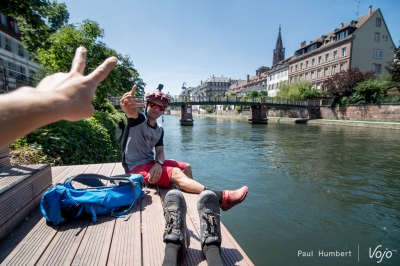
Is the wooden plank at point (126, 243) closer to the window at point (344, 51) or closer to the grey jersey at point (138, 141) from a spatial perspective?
the grey jersey at point (138, 141)

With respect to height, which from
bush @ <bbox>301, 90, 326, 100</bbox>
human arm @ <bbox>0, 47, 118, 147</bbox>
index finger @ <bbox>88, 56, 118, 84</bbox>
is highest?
bush @ <bbox>301, 90, 326, 100</bbox>

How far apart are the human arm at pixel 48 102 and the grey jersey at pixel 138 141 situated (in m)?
2.02

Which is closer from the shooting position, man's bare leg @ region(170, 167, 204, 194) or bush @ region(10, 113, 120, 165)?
man's bare leg @ region(170, 167, 204, 194)

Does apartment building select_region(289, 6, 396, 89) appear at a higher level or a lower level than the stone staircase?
higher

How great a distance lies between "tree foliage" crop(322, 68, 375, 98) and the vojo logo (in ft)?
122

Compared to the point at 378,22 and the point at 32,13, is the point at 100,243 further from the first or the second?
the point at 378,22

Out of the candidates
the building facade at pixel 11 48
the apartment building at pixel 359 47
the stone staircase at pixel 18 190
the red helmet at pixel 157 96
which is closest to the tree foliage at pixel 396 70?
the apartment building at pixel 359 47

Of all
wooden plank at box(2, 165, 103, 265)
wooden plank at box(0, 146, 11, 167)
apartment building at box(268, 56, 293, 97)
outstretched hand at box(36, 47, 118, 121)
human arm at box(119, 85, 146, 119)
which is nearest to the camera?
outstretched hand at box(36, 47, 118, 121)

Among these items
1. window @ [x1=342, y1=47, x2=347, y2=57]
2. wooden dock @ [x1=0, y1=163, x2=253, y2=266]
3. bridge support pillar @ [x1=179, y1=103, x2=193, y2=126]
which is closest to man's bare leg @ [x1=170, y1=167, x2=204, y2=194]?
wooden dock @ [x1=0, y1=163, x2=253, y2=266]

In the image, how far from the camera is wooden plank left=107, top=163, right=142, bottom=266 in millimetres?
1641

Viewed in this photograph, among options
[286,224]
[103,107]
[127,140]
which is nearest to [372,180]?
[286,224]

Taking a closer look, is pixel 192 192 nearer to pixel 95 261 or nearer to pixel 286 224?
pixel 95 261

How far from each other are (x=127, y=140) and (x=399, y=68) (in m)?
36.6

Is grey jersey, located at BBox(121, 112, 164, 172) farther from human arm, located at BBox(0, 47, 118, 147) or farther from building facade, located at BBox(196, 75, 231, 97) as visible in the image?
building facade, located at BBox(196, 75, 231, 97)
